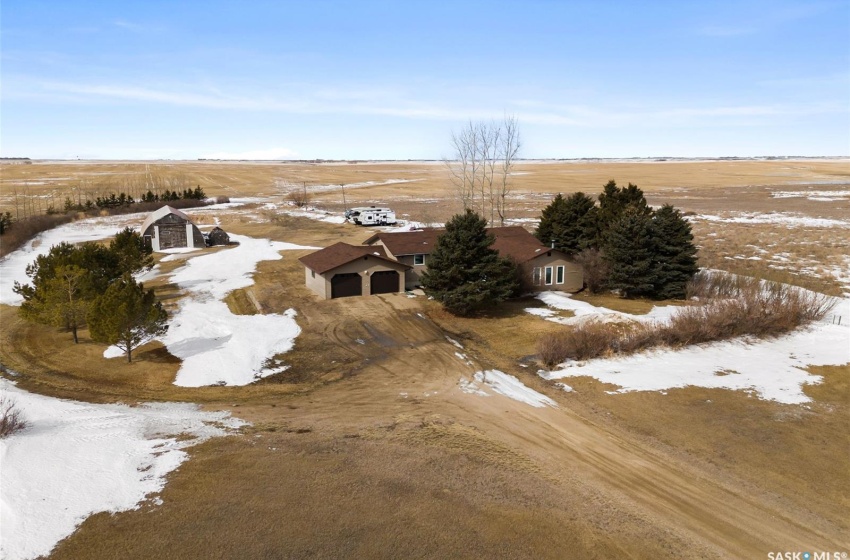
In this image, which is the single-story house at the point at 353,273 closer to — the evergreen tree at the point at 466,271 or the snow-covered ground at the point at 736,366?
the evergreen tree at the point at 466,271

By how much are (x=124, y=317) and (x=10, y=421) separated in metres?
7.25

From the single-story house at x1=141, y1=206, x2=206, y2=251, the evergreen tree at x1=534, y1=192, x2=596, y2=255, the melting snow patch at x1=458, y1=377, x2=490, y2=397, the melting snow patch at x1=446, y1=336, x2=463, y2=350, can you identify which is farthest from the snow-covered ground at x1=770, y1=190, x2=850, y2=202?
the single-story house at x1=141, y1=206, x2=206, y2=251

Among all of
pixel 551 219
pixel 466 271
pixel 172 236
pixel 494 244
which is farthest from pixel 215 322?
pixel 172 236

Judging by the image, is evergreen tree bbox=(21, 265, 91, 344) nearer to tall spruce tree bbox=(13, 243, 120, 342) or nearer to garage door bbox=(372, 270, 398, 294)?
tall spruce tree bbox=(13, 243, 120, 342)

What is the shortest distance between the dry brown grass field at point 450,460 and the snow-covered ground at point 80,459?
67 cm

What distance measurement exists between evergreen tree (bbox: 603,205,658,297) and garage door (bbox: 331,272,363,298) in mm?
17493

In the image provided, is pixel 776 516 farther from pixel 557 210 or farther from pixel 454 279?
pixel 557 210

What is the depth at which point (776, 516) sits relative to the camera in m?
14.6

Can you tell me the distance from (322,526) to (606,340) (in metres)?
18.2

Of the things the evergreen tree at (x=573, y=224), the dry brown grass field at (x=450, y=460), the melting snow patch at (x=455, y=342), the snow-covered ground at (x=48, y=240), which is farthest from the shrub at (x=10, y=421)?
the evergreen tree at (x=573, y=224)

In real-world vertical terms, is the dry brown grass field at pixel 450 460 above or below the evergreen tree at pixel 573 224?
below

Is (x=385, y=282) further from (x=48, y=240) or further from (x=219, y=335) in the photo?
(x=48, y=240)

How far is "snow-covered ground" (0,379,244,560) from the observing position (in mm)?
13312

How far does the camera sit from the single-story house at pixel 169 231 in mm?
56344
